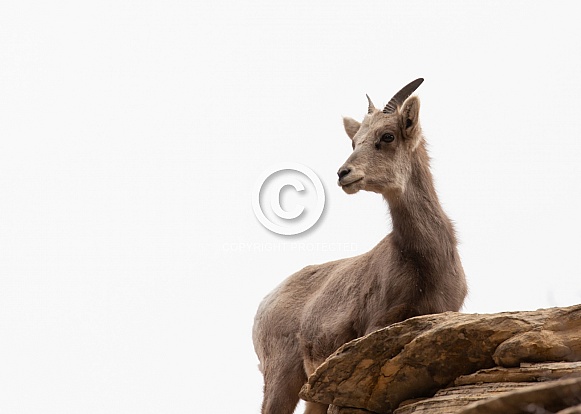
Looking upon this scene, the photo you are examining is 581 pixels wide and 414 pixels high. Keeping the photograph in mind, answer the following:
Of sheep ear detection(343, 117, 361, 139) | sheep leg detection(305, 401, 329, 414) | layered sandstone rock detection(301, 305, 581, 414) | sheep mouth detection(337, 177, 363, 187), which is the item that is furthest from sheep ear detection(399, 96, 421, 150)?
layered sandstone rock detection(301, 305, 581, 414)

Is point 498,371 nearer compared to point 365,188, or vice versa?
point 498,371

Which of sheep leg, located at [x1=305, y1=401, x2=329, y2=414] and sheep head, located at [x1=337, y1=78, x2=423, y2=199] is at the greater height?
sheep head, located at [x1=337, y1=78, x2=423, y2=199]

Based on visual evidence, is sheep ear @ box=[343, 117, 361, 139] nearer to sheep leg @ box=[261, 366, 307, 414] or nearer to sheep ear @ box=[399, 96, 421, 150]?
sheep ear @ box=[399, 96, 421, 150]

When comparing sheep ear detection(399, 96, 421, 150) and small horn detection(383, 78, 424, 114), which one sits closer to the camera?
sheep ear detection(399, 96, 421, 150)

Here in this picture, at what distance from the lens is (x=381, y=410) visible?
8.06m

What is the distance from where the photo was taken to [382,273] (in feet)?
33.2

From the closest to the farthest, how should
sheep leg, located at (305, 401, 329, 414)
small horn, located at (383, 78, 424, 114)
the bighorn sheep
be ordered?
1. the bighorn sheep
2. sheep leg, located at (305, 401, 329, 414)
3. small horn, located at (383, 78, 424, 114)

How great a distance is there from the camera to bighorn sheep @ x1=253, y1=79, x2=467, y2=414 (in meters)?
9.86

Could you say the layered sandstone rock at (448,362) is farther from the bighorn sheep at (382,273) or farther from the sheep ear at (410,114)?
the sheep ear at (410,114)

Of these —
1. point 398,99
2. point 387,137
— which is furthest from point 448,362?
point 398,99

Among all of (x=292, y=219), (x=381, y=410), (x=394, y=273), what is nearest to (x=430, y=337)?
(x=381, y=410)

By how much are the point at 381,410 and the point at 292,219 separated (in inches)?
315

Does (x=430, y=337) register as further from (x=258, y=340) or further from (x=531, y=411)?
(x=258, y=340)

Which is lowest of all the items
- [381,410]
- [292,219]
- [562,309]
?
[381,410]
